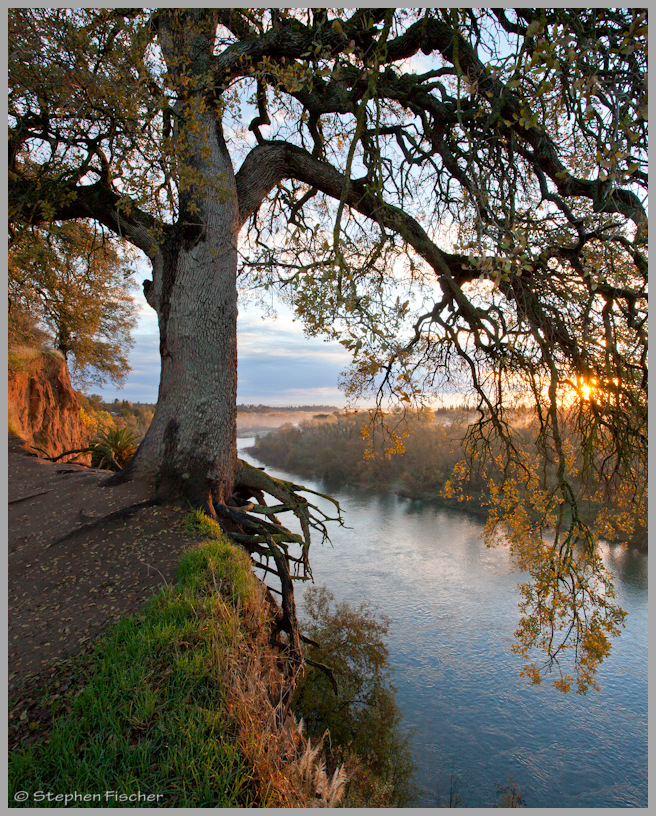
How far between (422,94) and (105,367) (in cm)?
1428

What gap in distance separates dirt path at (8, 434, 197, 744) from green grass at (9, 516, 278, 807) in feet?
0.78

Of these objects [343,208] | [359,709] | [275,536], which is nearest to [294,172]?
[343,208]

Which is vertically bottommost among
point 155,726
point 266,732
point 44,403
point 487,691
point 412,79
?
point 487,691

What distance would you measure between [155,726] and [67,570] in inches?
77.4

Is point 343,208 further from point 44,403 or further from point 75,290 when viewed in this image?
point 44,403

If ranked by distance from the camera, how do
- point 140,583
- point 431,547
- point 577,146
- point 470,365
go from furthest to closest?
point 431,547 < point 470,365 < point 577,146 < point 140,583

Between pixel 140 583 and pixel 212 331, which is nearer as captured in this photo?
pixel 140 583

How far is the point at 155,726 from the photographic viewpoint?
2.25 meters

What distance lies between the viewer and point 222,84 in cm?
524

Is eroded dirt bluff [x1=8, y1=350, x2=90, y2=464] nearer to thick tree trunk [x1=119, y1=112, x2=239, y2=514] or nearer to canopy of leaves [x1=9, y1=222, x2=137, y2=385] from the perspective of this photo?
canopy of leaves [x1=9, y1=222, x2=137, y2=385]

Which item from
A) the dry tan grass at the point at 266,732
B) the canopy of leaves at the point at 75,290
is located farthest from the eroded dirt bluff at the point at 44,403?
the dry tan grass at the point at 266,732

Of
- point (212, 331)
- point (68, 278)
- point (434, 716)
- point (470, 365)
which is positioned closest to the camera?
point (212, 331)

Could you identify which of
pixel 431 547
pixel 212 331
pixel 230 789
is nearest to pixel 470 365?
pixel 212 331

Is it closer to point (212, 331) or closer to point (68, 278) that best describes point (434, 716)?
point (212, 331)
